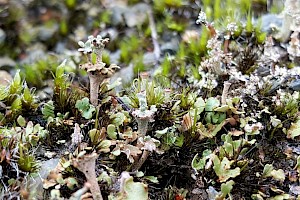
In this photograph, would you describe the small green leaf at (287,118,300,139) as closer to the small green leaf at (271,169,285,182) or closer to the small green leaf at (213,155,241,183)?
the small green leaf at (271,169,285,182)

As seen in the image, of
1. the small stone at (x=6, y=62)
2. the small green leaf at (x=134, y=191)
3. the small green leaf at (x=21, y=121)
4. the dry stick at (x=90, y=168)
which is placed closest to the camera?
the dry stick at (x=90, y=168)

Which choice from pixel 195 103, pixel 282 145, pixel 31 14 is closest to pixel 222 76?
pixel 195 103

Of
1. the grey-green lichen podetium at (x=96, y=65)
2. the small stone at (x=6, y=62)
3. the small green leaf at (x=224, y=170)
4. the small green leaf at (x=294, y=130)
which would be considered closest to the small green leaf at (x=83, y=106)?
the grey-green lichen podetium at (x=96, y=65)

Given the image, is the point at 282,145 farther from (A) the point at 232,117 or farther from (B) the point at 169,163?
(B) the point at 169,163

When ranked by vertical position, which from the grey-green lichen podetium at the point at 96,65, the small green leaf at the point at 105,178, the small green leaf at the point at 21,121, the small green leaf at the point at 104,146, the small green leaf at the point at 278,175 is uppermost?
the grey-green lichen podetium at the point at 96,65

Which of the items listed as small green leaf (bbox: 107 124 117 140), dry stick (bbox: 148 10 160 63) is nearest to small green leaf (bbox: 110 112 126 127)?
small green leaf (bbox: 107 124 117 140)

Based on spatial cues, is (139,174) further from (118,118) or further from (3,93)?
(3,93)

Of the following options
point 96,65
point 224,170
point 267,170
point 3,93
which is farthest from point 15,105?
point 267,170

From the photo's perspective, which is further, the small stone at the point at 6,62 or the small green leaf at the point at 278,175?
the small stone at the point at 6,62

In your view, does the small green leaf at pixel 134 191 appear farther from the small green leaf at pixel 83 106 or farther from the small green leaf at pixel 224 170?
the small green leaf at pixel 83 106
